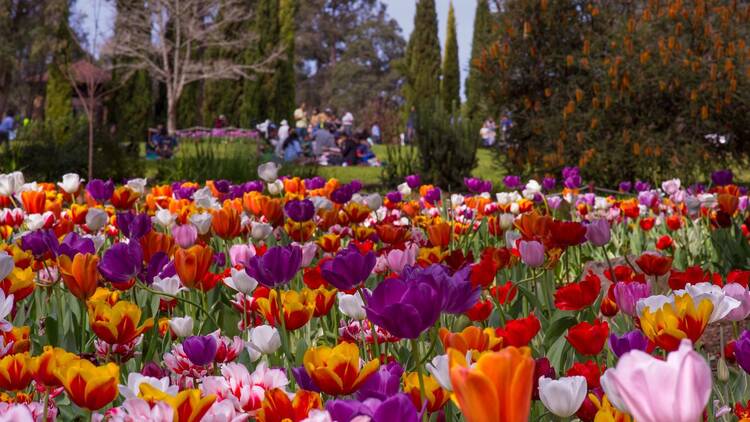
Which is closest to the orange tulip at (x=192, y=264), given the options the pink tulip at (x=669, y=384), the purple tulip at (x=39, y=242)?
the purple tulip at (x=39, y=242)

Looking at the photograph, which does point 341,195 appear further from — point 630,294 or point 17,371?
point 17,371

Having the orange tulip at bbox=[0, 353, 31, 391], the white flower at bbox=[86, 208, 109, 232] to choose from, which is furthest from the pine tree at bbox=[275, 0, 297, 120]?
the orange tulip at bbox=[0, 353, 31, 391]

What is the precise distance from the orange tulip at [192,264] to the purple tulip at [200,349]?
0.57 metres

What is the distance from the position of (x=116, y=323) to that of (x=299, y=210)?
1.43 metres

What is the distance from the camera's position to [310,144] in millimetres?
21594

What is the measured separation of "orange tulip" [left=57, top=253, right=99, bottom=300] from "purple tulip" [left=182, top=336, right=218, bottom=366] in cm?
54

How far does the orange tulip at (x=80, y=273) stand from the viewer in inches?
74.5

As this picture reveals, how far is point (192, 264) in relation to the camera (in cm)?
203

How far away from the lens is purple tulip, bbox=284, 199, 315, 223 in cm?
292

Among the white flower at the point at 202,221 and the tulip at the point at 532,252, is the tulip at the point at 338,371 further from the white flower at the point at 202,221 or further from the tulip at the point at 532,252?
the white flower at the point at 202,221

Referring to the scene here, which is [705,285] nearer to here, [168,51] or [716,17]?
[716,17]

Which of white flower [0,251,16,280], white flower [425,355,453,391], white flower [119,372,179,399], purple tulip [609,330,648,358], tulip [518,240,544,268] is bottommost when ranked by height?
white flower [119,372,179,399]

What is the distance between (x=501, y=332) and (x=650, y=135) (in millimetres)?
9377

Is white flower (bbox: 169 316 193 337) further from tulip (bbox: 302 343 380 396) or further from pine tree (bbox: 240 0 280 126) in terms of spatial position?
pine tree (bbox: 240 0 280 126)
